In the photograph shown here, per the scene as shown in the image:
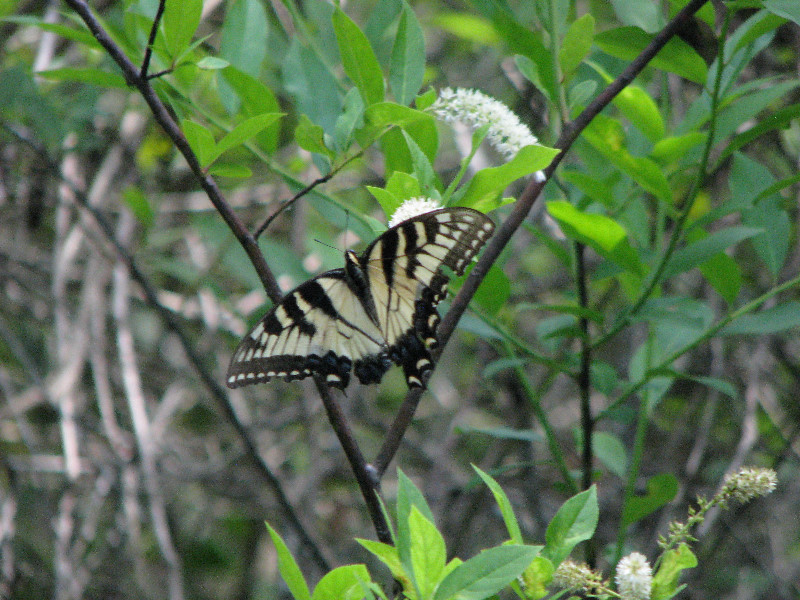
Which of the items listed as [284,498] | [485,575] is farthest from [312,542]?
[485,575]

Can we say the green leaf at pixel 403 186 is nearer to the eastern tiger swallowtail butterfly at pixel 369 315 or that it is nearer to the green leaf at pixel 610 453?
the eastern tiger swallowtail butterfly at pixel 369 315

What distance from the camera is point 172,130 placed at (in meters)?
0.91

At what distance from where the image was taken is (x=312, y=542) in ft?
5.29

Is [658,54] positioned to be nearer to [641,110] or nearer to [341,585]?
[641,110]

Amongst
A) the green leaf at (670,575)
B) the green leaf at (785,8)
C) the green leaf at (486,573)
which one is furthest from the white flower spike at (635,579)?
the green leaf at (785,8)

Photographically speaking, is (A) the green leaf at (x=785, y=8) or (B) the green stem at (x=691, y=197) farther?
(B) the green stem at (x=691, y=197)

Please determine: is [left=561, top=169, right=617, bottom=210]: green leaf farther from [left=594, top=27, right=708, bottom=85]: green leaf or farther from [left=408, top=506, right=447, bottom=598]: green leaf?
[left=408, top=506, right=447, bottom=598]: green leaf

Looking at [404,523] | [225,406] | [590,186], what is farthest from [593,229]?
[225,406]

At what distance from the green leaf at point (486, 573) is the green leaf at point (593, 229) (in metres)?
0.50

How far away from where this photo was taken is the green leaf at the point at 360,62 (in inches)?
38.9

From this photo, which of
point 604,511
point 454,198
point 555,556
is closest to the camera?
point 555,556

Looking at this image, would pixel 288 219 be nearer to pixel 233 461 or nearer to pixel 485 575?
pixel 233 461

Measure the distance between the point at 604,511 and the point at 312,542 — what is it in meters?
1.09

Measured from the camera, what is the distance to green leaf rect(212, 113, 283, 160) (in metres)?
0.89
